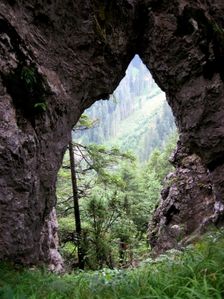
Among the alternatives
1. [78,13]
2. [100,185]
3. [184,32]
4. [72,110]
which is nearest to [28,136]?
[72,110]

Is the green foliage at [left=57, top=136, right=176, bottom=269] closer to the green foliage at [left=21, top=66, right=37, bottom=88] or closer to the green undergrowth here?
the green foliage at [left=21, top=66, right=37, bottom=88]

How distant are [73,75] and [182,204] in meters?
6.87

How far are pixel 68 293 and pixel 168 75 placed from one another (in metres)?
6.84

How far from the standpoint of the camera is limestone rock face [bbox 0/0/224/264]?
22.0ft

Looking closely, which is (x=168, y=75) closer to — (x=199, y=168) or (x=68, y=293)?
(x=199, y=168)

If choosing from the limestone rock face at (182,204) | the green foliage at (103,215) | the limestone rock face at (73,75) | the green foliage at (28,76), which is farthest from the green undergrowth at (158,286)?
the green foliage at (103,215)

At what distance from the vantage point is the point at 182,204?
43.4 feet

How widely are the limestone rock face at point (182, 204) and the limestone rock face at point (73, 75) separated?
2750 mm

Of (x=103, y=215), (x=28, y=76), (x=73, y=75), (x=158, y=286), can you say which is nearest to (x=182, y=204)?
(x=103, y=215)

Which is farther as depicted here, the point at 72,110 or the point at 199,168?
the point at 199,168

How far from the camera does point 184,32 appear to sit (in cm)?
955

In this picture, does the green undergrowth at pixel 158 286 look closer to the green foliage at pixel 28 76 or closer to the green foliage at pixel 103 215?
the green foliage at pixel 28 76

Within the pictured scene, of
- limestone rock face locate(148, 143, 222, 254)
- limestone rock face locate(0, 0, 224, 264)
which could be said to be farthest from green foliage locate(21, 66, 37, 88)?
limestone rock face locate(148, 143, 222, 254)

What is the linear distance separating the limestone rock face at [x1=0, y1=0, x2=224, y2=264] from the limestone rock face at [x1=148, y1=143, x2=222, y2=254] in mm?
2750
